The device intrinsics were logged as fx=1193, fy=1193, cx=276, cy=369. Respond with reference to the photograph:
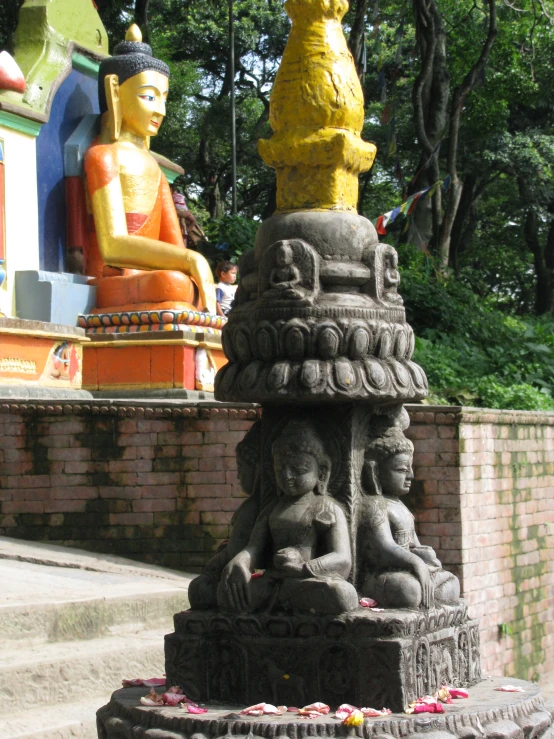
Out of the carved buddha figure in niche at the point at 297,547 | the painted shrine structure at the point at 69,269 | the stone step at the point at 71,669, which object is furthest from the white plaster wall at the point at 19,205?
the carved buddha figure in niche at the point at 297,547

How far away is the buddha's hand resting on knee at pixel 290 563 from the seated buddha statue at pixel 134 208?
6.70 m

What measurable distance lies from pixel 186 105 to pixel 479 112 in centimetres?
707

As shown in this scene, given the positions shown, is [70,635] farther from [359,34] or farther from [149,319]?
[359,34]

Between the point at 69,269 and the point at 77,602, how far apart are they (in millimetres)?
6119

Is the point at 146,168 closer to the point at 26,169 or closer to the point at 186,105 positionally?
the point at 26,169

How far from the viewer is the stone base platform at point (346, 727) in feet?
13.0

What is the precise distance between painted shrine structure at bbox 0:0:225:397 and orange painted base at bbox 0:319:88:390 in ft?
0.03

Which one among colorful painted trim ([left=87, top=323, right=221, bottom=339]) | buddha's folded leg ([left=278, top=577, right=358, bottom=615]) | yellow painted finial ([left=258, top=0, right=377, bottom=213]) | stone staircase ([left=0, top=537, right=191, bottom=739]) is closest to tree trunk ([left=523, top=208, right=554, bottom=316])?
colorful painted trim ([left=87, top=323, right=221, bottom=339])

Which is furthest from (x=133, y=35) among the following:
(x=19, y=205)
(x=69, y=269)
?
(x=69, y=269)

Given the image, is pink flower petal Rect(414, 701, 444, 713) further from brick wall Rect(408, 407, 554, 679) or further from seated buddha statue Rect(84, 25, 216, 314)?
seated buddha statue Rect(84, 25, 216, 314)

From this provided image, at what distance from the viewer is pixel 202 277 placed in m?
11.2

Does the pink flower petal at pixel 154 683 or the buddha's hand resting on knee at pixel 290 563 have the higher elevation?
the buddha's hand resting on knee at pixel 290 563

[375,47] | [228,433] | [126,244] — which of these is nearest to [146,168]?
[126,244]

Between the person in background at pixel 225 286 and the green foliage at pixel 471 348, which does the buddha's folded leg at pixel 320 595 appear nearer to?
the green foliage at pixel 471 348
